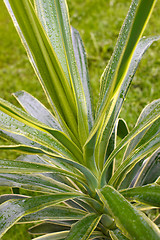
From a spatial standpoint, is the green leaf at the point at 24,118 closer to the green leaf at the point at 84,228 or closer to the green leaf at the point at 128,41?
the green leaf at the point at 128,41

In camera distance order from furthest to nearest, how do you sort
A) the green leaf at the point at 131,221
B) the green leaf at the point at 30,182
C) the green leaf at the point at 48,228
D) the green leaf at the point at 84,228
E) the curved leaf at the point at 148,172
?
the green leaf at the point at 48,228 < the curved leaf at the point at 148,172 < the green leaf at the point at 30,182 < the green leaf at the point at 84,228 < the green leaf at the point at 131,221

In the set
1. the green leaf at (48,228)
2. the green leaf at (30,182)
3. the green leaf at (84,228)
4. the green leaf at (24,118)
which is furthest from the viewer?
the green leaf at (48,228)

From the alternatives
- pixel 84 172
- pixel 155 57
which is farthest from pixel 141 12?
pixel 155 57

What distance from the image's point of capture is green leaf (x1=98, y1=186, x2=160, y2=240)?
2.00 ft

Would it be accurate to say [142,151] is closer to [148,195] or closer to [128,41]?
[148,195]

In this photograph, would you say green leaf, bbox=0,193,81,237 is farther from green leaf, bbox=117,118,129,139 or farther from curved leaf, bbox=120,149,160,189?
green leaf, bbox=117,118,129,139

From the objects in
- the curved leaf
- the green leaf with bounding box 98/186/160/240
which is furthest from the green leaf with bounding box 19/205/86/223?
the green leaf with bounding box 98/186/160/240

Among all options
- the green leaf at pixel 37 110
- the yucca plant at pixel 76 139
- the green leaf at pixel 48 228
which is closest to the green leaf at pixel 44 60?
the yucca plant at pixel 76 139

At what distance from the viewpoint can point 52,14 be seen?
0.94 m

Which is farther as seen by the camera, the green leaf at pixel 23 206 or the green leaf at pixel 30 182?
the green leaf at pixel 30 182

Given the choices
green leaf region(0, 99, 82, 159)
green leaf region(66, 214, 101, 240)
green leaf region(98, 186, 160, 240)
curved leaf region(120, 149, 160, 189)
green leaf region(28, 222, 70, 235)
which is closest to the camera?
green leaf region(98, 186, 160, 240)

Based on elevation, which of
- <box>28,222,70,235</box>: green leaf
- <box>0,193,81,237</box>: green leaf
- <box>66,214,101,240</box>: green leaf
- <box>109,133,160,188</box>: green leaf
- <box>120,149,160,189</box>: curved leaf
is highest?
<box>109,133,160,188</box>: green leaf

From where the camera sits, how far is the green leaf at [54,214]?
0.97m

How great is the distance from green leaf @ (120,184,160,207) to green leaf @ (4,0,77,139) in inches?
10.4
